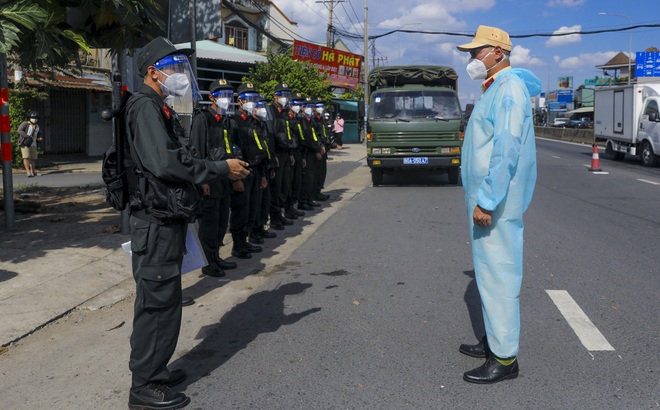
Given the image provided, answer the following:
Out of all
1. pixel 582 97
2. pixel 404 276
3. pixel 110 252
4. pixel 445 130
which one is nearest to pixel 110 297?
pixel 110 252

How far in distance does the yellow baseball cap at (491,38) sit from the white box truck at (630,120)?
18.3 metres

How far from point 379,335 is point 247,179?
3.38m

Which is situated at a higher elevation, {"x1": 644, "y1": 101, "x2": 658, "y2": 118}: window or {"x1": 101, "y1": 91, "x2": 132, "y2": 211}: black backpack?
{"x1": 644, "y1": 101, "x2": 658, "y2": 118}: window

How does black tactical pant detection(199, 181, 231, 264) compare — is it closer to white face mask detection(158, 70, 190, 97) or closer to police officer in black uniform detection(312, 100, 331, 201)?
white face mask detection(158, 70, 190, 97)

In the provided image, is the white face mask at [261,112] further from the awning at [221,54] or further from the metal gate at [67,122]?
the awning at [221,54]

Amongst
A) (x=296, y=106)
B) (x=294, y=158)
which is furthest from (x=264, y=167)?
(x=296, y=106)

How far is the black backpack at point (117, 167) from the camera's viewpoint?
3.57 m

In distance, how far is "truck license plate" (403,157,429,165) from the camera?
46.9ft

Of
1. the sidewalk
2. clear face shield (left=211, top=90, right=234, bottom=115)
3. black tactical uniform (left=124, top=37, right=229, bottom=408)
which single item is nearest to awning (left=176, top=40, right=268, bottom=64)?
the sidewalk

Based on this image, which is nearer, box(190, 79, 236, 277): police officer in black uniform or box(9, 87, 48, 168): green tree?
box(190, 79, 236, 277): police officer in black uniform

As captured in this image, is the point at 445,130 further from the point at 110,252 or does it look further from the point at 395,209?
the point at 110,252

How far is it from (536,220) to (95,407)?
7852mm

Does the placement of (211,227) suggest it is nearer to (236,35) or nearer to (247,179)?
(247,179)

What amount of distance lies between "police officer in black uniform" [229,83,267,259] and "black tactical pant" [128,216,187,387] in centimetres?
371
